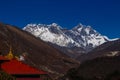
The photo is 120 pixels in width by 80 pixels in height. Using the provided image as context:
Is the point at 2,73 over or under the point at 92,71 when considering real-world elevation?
under

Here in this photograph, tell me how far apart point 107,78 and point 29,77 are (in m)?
33.0

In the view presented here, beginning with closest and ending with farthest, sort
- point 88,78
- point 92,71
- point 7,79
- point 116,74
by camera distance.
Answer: point 7,79 < point 116,74 < point 88,78 < point 92,71

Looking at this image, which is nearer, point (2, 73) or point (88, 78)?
point (2, 73)

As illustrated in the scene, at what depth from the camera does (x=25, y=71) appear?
5469 centimetres

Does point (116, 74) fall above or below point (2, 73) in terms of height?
above

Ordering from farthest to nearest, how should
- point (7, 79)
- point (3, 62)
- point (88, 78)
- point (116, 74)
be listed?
point (88, 78)
point (116, 74)
point (3, 62)
point (7, 79)

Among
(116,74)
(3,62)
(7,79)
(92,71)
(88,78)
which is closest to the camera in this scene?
(7,79)

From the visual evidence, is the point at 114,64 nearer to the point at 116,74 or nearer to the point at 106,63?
the point at 106,63

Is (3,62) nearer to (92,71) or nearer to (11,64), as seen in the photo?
(11,64)

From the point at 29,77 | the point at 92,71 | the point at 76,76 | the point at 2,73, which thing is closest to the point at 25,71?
the point at 29,77

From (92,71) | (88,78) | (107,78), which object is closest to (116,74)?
(107,78)

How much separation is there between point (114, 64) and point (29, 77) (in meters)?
61.8

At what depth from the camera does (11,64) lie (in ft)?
179

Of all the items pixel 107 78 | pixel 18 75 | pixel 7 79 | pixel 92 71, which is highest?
pixel 92 71
